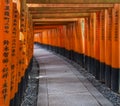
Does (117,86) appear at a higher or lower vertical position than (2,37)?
lower

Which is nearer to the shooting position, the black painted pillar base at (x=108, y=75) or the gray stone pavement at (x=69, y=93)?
the gray stone pavement at (x=69, y=93)

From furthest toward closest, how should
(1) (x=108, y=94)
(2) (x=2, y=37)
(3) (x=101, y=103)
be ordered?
(1) (x=108, y=94), (3) (x=101, y=103), (2) (x=2, y=37)

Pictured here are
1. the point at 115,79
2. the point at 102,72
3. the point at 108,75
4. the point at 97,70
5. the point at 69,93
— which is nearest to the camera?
the point at 69,93

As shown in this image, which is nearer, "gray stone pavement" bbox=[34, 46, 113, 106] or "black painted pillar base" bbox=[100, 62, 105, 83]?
"gray stone pavement" bbox=[34, 46, 113, 106]

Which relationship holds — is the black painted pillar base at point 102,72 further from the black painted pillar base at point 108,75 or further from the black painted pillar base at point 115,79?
the black painted pillar base at point 115,79

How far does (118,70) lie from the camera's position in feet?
48.9

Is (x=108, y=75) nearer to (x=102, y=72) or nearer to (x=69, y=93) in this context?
(x=102, y=72)

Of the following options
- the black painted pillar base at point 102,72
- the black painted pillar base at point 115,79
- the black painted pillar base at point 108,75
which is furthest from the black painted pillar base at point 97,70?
the black painted pillar base at point 115,79

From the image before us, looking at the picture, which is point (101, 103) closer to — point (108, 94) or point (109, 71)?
point (108, 94)

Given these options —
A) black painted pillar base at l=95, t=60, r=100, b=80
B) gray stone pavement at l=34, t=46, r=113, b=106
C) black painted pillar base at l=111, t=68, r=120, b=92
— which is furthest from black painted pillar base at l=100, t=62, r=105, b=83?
black painted pillar base at l=111, t=68, r=120, b=92

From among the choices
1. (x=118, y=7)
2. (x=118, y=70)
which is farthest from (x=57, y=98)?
(x=118, y=7)

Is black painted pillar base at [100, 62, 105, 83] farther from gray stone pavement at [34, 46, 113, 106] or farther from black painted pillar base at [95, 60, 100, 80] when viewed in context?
black painted pillar base at [95, 60, 100, 80]

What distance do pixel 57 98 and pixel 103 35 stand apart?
5187 mm

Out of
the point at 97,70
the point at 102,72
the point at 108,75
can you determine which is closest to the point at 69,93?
the point at 108,75
